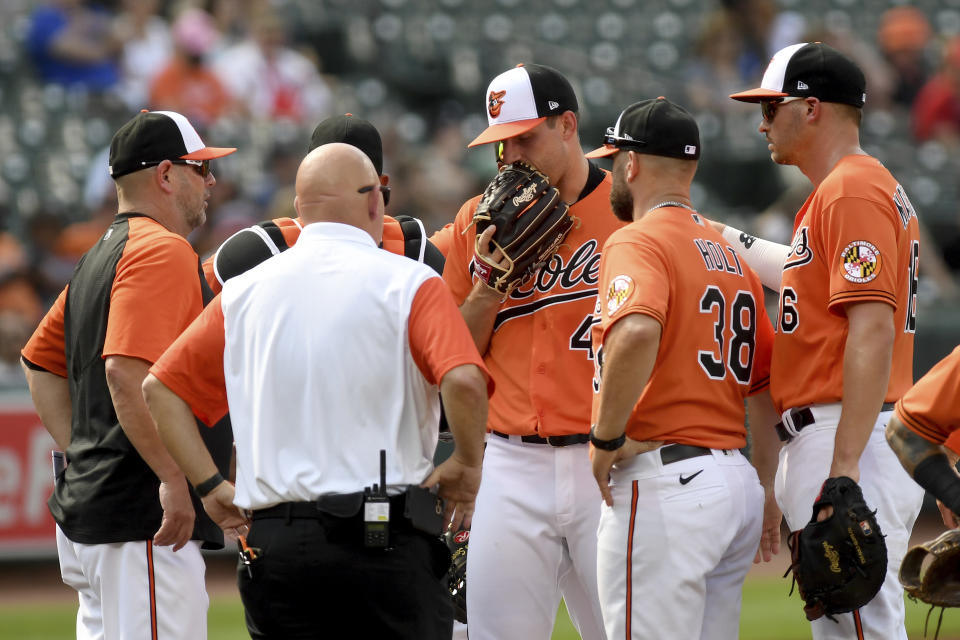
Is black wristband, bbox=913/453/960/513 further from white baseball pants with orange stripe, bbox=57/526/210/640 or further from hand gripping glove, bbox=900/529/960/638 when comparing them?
white baseball pants with orange stripe, bbox=57/526/210/640

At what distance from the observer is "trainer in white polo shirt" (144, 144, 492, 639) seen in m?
3.43

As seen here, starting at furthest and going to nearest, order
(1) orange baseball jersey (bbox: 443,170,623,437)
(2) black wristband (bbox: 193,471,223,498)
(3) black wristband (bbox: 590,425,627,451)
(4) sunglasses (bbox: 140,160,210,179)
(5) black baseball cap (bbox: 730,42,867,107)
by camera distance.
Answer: (4) sunglasses (bbox: 140,160,210,179), (1) orange baseball jersey (bbox: 443,170,623,437), (5) black baseball cap (bbox: 730,42,867,107), (3) black wristband (bbox: 590,425,627,451), (2) black wristband (bbox: 193,471,223,498)

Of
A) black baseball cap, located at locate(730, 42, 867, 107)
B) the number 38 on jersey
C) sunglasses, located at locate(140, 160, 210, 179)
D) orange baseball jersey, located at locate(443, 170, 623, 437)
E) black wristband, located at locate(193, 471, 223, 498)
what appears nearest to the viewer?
black wristband, located at locate(193, 471, 223, 498)

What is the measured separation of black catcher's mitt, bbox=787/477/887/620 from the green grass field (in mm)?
3587

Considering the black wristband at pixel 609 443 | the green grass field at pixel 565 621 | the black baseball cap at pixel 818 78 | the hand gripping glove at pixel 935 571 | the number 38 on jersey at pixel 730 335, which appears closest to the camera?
the hand gripping glove at pixel 935 571

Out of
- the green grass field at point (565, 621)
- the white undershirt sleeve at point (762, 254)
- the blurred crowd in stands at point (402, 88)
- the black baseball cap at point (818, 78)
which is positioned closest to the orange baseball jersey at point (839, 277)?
the black baseball cap at point (818, 78)

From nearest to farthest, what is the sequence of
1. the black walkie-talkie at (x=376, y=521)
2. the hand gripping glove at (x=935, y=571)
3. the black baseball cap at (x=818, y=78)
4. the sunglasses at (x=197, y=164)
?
the black walkie-talkie at (x=376, y=521) < the hand gripping glove at (x=935, y=571) < the black baseball cap at (x=818, y=78) < the sunglasses at (x=197, y=164)

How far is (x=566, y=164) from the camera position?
458 cm

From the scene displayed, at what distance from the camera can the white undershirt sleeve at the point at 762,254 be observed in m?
4.55

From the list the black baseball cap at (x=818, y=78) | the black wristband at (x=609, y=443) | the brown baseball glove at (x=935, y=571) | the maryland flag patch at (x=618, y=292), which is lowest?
the brown baseball glove at (x=935, y=571)

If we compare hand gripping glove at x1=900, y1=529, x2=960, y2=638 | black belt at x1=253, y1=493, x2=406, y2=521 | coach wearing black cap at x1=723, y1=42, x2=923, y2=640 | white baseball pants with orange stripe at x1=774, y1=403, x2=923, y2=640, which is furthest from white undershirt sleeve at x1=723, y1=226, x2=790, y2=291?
black belt at x1=253, y1=493, x2=406, y2=521

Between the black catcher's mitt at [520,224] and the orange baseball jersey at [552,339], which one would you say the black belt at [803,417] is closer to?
the orange baseball jersey at [552,339]

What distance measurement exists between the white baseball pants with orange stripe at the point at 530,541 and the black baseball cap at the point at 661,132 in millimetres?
A: 1003

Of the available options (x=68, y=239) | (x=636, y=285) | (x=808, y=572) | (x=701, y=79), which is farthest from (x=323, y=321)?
(x=701, y=79)
